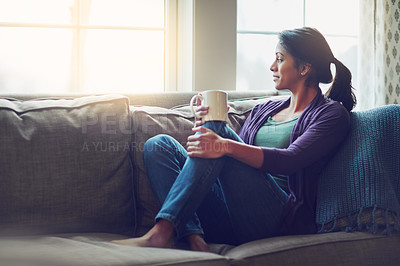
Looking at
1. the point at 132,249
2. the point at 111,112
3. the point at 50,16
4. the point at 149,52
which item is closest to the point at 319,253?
the point at 132,249

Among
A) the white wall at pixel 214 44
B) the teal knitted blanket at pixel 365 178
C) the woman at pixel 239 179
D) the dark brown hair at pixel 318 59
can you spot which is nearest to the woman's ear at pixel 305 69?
the dark brown hair at pixel 318 59

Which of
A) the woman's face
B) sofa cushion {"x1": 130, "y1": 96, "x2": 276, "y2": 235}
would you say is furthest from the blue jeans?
the woman's face

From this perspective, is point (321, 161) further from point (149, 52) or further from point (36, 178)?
point (149, 52)

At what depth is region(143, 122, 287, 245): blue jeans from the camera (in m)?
1.35

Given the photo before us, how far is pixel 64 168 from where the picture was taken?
1.49 meters

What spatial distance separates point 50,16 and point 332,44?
65.2 inches

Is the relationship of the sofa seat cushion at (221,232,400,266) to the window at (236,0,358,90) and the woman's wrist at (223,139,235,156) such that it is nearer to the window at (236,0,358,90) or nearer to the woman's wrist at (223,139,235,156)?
the woman's wrist at (223,139,235,156)

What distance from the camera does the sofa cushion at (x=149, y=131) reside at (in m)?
1.60

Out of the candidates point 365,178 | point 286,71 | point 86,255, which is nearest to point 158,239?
point 86,255

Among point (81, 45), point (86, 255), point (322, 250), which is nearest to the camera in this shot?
point (86, 255)

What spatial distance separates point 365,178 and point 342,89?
0.37 metres

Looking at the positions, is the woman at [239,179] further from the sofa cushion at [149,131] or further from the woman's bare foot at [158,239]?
the sofa cushion at [149,131]

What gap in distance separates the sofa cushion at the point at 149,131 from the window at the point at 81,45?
2.13 feet

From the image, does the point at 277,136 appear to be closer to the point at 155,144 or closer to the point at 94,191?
the point at 155,144
